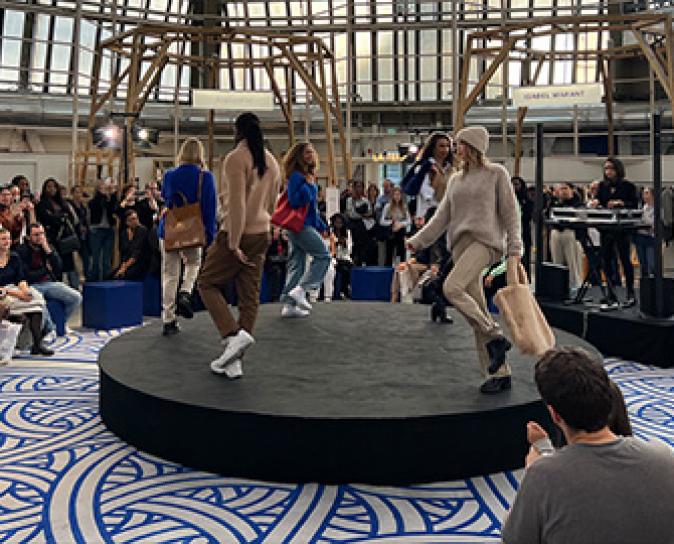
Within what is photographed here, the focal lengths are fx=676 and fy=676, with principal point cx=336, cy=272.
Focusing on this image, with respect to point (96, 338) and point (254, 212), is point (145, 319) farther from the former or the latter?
point (254, 212)

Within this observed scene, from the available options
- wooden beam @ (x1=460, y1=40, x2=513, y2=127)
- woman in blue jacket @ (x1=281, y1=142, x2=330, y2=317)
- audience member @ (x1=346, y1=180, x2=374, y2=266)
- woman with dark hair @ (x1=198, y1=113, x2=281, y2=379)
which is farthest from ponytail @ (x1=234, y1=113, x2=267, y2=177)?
wooden beam @ (x1=460, y1=40, x2=513, y2=127)

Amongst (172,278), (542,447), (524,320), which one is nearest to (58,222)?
(172,278)

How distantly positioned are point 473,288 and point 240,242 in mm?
1262

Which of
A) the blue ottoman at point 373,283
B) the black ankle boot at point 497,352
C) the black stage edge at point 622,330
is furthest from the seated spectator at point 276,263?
the black ankle boot at point 497,352

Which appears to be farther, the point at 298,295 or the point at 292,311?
the point at 292,311

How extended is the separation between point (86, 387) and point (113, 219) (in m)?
4.39

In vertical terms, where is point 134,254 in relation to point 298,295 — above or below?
above

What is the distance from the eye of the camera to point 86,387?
4.64 metres

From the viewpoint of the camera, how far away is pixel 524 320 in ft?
9.74

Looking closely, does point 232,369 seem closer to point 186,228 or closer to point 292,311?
point 186,228

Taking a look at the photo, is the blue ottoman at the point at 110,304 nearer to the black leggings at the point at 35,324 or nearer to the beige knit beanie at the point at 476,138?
the black leggings at the point at 35,324

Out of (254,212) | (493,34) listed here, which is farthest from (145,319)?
(493,34)

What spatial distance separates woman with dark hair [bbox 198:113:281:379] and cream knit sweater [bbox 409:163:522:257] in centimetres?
106

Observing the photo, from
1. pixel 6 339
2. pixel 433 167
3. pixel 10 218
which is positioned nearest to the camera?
pixel 433 167
